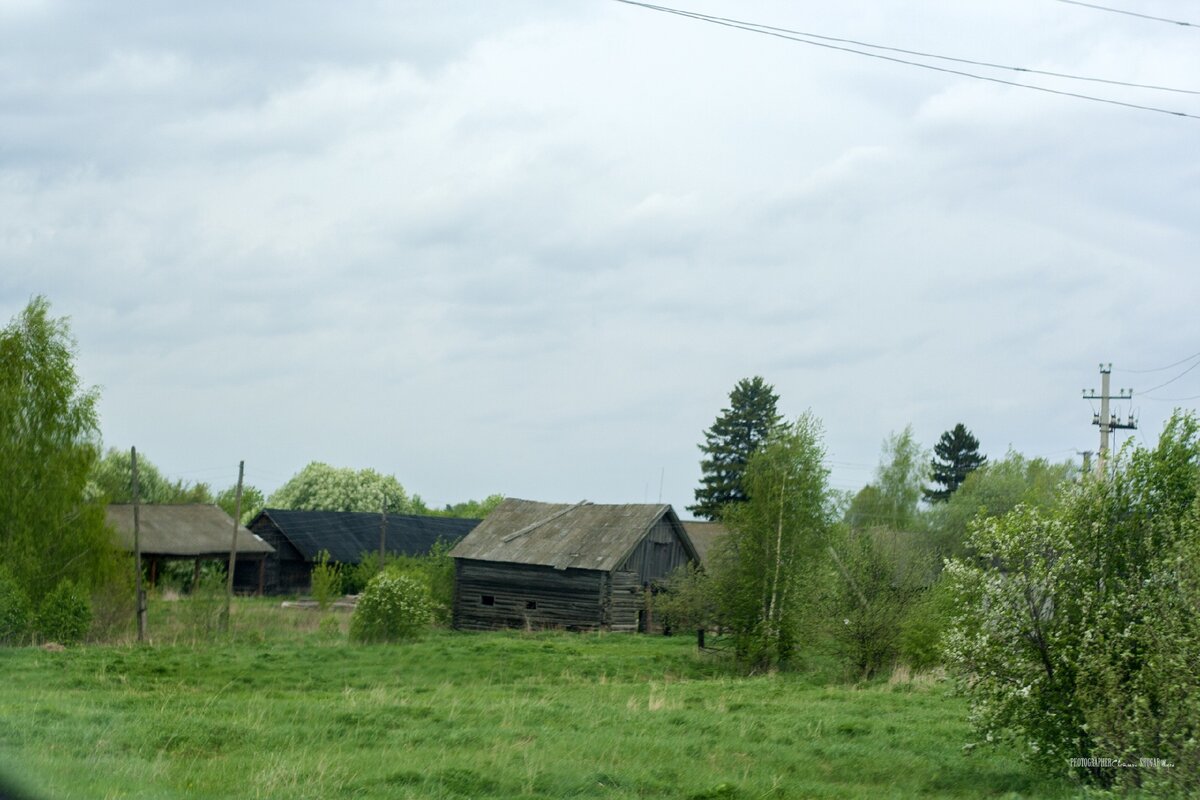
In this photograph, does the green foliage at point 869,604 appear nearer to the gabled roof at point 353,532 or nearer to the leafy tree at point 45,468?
the leafy tree at point 45,468

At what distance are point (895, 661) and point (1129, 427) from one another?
25.7 meters

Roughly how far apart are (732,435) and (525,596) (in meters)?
29.4

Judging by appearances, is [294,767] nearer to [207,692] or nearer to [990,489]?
[207,692]

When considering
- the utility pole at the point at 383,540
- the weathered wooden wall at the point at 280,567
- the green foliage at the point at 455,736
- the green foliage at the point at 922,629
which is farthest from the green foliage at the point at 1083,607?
the weathered wooden wall at the point at 280,567

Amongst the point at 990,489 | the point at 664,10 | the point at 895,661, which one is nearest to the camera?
the point at 664,10

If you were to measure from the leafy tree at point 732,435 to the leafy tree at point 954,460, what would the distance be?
2502 centimetres

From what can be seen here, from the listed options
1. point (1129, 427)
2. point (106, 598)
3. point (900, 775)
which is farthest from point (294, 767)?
point (1129, 427)

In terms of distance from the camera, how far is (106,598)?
33281mm

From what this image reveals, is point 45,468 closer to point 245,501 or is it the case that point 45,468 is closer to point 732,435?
point 732,435

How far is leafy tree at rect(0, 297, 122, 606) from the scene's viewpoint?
32.5 m

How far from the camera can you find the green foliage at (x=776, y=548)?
31.4 meters

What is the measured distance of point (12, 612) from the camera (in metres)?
29.8

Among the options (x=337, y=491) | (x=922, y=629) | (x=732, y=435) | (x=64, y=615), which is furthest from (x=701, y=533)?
(x=337, y=491)

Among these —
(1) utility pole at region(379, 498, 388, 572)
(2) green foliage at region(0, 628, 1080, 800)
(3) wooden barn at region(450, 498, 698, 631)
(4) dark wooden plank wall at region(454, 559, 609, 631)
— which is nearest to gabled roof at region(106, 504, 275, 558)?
(1) utility pole at region(379, 498, 388, 572)
